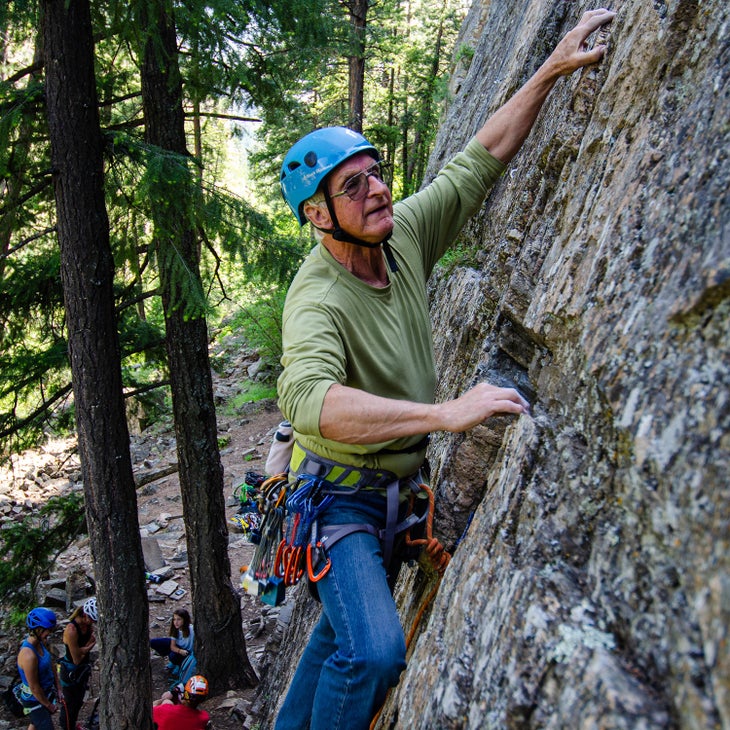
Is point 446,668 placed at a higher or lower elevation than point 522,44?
lower

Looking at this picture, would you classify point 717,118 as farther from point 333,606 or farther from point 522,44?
point 522,44

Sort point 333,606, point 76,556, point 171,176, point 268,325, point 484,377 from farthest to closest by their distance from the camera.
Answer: point 268,325
point 76,556
point 171,176
point 484,377
point 333,606

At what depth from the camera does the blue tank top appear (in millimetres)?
8503

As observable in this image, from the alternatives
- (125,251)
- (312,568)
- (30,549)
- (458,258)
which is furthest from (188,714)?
(458,258)

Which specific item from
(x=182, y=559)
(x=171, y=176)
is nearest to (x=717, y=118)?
(x=171, y=176)

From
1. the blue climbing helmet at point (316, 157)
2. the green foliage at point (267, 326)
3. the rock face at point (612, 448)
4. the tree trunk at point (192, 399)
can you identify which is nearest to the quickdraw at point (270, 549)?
the rock face at point (612, 448)

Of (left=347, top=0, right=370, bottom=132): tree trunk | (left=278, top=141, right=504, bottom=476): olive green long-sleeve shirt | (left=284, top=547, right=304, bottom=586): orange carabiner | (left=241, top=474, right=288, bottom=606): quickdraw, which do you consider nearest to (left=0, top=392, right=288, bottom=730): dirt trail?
(left=241, top=474, right=288, bottom=606): quickdraw

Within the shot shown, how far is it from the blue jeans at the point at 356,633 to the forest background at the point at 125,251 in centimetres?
451

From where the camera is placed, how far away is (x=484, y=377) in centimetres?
383

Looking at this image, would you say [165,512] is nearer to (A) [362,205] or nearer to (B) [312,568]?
(B) [312,568]

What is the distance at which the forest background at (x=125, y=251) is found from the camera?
6844 millimetres

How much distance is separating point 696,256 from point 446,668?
1863 millimetres

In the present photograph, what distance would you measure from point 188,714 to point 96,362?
13.6 ft

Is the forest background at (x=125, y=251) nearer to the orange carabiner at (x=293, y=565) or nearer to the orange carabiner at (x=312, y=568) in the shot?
the orange carabiner at (x=293, y=565)
